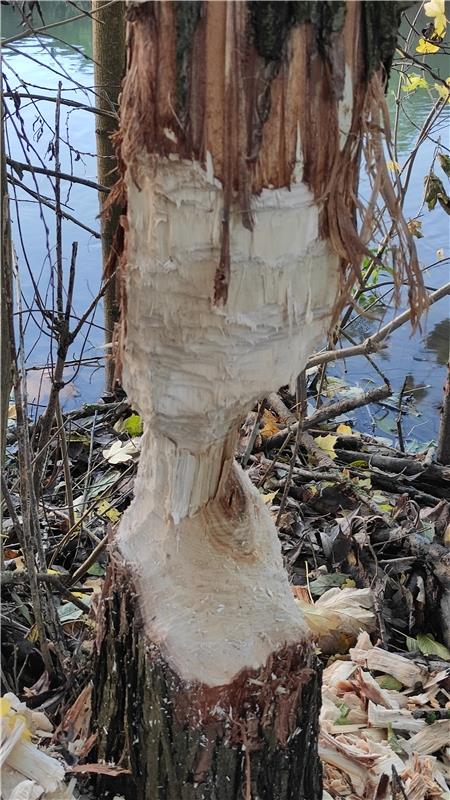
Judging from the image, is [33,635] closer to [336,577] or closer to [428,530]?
[336,577]

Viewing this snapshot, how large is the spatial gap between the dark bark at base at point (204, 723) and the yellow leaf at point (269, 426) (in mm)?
1367

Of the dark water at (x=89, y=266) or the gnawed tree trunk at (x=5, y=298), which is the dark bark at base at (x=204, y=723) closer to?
the gnawed tree trunk at (x=5, y=298)

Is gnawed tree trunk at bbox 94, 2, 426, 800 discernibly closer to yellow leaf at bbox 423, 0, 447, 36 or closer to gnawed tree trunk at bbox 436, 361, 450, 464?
yellow leaf at bbox 423, 0, 447, 36

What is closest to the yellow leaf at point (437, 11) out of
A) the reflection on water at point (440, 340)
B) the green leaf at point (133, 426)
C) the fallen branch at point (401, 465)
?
the fallen branch at point (401, 465)

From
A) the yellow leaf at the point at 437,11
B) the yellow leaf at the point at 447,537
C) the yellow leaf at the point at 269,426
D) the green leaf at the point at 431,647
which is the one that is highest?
the yellow leaf at the point at 437,11

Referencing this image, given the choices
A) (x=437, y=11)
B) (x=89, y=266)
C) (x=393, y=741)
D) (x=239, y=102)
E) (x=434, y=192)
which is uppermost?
(x=437, y=11)

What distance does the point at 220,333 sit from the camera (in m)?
0.93

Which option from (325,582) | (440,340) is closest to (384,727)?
(325,582)

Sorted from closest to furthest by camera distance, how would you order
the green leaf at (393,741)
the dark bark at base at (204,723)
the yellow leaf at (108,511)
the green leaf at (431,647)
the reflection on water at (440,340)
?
the dark bark at base at (204,723)
the green leaf at (393,741)
the green leaf at (431,647)
the yellow leaf at (108,511)
the reflection on water at (440,340)

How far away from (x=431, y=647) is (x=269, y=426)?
97 centimetres

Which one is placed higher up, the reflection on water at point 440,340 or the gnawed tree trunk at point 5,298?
the gnawed tree trunk at point 5,298

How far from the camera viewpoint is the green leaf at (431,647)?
1.72m

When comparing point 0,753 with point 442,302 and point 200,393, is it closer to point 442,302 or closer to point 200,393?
point 200,393

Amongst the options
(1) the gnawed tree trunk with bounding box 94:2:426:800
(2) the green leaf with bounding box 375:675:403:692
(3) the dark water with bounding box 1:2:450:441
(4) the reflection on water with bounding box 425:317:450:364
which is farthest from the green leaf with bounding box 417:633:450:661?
(4) the reflection on water with bounding box 425:317:450:364
